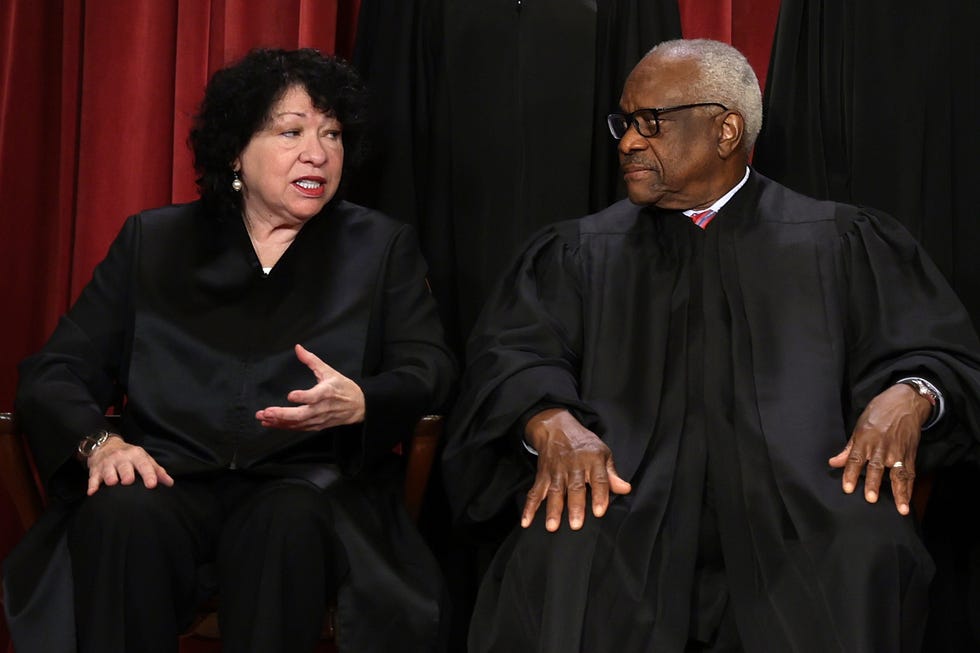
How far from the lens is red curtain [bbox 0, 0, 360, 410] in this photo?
3922mm

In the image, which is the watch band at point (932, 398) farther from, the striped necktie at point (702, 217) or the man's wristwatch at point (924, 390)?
the striped necktie at point (702, 217)

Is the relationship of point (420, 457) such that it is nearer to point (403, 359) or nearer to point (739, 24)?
point (403, 359)

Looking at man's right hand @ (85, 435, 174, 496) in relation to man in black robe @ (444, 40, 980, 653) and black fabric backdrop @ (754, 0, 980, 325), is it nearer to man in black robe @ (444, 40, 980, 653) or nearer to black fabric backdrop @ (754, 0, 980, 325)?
man in black robe @ (444, 40, 980, 653)

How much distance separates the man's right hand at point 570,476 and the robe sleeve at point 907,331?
0.59 m

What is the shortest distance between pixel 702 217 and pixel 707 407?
52 centimetres

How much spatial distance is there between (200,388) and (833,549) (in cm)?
144

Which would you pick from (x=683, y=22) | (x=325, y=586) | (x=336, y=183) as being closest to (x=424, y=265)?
(x=336, y=183)

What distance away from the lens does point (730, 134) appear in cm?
322

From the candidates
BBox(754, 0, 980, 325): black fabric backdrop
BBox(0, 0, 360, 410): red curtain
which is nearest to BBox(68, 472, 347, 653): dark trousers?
BBox(0, 0, 360, 410): red curtain

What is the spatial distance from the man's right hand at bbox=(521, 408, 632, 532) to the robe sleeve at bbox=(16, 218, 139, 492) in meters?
0.96

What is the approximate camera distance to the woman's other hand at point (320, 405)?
2731 mm

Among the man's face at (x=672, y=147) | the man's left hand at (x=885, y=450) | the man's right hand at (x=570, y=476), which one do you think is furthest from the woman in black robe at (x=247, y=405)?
the man's left hand at (x=885, y=450)

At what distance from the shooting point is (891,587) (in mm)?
2521

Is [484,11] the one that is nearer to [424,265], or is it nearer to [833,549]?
[424,265]
